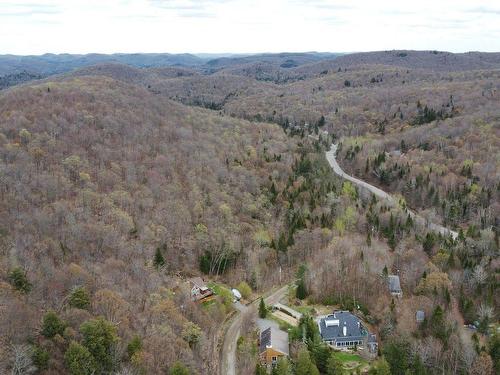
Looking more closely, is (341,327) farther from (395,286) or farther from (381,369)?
(395,286)

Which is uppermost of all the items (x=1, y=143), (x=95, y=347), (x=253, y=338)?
(x=1, y=143)

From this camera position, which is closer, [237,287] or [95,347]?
[95,347]

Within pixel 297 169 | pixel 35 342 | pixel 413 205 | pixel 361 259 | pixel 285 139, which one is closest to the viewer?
pixel 35 342

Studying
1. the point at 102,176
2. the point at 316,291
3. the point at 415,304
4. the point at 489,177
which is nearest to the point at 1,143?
the point at 102,176

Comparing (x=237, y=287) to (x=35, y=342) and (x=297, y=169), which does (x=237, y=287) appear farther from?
(x=297, y=169)

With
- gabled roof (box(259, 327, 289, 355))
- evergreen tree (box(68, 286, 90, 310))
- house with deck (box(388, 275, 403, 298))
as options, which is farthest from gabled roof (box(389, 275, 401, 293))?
evergreen tree (box(68, 286, 90, 310))

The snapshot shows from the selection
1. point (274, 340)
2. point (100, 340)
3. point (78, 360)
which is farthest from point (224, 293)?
point (78, 360)
